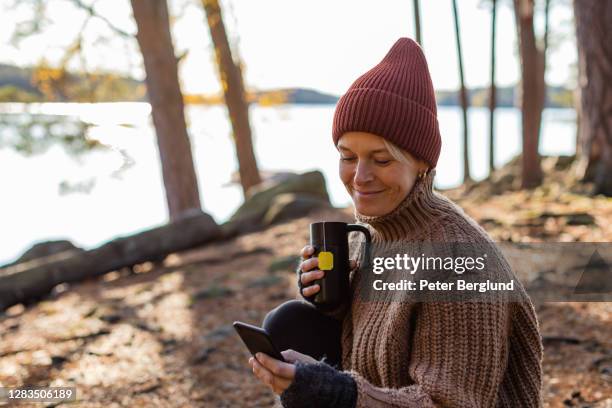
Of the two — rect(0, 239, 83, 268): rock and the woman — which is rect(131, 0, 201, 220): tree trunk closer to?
rect(0, 239, 83, 268): rock

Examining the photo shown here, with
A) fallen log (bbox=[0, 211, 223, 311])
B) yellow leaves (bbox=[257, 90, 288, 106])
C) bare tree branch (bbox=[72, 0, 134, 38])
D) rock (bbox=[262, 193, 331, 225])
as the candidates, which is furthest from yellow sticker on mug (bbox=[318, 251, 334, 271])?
yellow leaves (bbox=[257, 90, 288, 106])

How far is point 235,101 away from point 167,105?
3327mm

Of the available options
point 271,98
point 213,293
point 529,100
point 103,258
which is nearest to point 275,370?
point 213,293

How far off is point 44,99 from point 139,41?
4.52m

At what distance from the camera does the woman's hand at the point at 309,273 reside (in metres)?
2.16

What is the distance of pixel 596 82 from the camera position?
738cm

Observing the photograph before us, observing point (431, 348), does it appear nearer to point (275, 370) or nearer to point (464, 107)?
point (275, 370)

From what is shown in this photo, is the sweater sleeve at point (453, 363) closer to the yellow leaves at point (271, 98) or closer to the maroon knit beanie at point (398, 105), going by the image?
Answer: the maroon knit beanie at point (398, 105)

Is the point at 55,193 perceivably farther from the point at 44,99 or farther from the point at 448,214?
the point at 448,214

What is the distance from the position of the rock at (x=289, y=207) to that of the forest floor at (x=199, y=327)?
1.21 m

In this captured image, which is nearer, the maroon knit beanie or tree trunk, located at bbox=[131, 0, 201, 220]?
the maroon knit beanie

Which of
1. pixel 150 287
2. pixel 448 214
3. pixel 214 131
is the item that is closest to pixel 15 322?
pixel 150 287

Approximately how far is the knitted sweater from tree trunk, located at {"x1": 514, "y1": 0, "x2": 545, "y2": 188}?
904 centimetres

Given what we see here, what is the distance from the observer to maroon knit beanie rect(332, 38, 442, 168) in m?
1.97
